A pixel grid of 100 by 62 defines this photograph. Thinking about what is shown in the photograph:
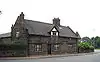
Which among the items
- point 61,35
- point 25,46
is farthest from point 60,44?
point 25,46

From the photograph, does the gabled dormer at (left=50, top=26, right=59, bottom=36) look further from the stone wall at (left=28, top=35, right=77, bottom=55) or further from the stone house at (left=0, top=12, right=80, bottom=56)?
the stone wall at (left=28, top=35, right=77, bottom=55)

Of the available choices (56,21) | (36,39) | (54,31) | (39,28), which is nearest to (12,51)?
(36,39)

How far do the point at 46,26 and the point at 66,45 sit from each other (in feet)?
24.6

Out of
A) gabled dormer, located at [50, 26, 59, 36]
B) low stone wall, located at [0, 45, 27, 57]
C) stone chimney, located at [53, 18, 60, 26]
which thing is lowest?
low stone wall, located at [0, 45, 27, 57]

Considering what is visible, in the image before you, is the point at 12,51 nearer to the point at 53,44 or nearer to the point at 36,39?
the point at 36,39

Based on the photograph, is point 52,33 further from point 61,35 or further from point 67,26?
point 67,26

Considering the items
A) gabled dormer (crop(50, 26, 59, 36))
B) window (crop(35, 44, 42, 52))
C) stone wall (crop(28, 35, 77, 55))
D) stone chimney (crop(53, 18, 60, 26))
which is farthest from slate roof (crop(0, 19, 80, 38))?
window (crop(35, 44, 42, 52))

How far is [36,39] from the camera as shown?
139ft

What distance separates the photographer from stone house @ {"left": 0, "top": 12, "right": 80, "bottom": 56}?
39250 millimetres

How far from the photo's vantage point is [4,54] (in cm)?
3747

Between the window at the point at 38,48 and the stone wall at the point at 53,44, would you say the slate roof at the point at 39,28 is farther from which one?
the window at the point at 38,48

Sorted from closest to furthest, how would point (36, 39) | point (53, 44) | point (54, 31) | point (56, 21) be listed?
point (36, 39) < point (53, 44) < point (54, 31) < point (56, 21)

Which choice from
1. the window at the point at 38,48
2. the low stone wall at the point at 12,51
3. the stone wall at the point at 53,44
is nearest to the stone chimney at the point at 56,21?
the stone wall at the point at 53,44

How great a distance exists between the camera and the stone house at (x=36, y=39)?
39.2 metres
